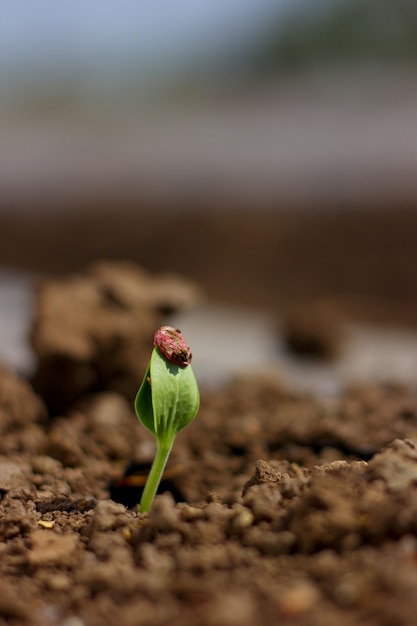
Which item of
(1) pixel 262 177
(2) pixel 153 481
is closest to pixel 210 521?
(2) pixel 153 481

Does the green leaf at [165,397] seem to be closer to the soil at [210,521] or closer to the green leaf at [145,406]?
the green leaf at [145,406]

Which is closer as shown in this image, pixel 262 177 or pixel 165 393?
pixel 165 393

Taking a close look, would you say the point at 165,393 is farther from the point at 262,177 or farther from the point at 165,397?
the point at 262,177

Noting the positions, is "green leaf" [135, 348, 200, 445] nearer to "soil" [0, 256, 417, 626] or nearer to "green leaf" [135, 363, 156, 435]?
"green leaf" [135, 363, 156, 435]

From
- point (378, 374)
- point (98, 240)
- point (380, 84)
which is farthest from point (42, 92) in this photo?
point (378, 374)

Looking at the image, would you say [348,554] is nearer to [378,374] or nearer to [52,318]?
[52,318]

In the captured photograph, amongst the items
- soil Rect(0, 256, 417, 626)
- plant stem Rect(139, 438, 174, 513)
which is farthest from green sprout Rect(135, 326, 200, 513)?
soil Rect(0, 256, 417, 626)

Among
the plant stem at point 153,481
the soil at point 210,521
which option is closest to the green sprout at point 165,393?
the plant stem at point 153,481
